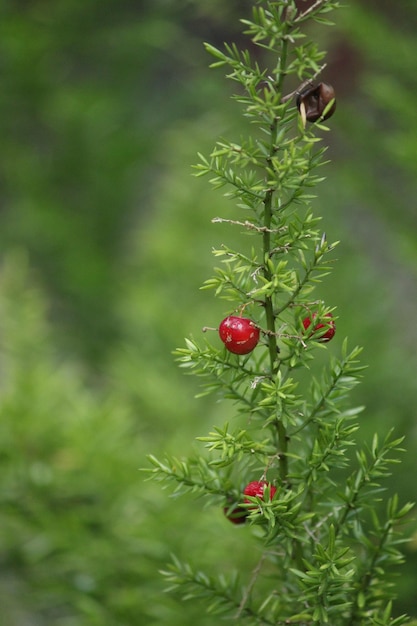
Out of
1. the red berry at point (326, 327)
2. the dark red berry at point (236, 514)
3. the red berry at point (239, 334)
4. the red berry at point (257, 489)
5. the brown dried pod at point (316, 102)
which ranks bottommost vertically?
the dark red berry at point (236, 514)

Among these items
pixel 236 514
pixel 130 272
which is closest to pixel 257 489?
pixel 236 514

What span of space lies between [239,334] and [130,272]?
0.88m

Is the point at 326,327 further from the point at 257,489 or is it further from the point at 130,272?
the point at 130,272

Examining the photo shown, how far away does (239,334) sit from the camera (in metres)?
0.22

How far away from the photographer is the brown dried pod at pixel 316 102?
0.21m

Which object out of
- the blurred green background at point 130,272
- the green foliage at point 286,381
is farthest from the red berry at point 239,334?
the blurred green background at point 130,272

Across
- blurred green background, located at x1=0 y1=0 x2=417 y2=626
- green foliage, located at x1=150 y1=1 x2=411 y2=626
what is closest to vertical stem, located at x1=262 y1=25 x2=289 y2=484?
green foliage, located at x1=150 y1=1 x2=411 y2=626

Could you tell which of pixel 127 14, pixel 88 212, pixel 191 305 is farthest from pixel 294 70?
pixel 127 14

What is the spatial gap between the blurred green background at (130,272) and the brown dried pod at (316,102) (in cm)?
24

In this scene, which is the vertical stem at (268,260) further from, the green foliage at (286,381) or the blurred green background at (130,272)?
the blurred green background at (130,272)

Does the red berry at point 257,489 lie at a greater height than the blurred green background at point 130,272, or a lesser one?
lesser

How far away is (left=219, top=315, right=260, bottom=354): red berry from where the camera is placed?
0.72ft

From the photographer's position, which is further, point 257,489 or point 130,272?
point 130,272

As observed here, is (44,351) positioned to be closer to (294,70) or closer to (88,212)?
(294,70)
